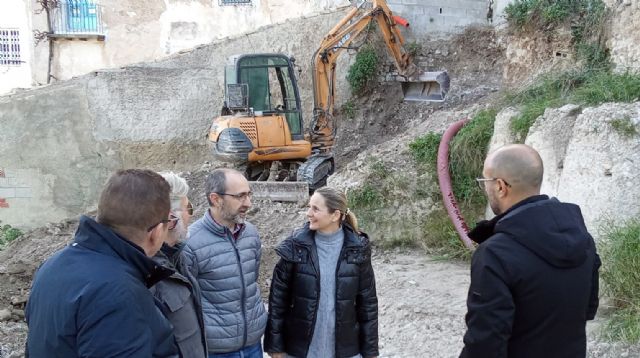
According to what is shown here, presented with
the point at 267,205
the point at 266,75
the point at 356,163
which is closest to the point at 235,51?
the point at 266,75

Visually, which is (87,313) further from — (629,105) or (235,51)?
(235,51)

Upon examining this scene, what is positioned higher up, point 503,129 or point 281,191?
point 503,129

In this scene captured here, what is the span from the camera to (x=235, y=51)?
14055 mm

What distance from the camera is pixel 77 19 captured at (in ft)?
61.2

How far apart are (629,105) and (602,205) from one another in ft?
3.50

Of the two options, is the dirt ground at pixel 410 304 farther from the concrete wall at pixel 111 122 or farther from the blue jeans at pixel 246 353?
the concrete wall at pixel 111 122

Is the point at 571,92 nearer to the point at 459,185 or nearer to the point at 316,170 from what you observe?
the point at 459,185

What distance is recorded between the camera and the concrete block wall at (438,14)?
45.1 feet

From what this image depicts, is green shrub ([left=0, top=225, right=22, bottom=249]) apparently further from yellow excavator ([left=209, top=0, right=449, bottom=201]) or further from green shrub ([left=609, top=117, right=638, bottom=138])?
green shrub ([left=609, top=117, right=638, bottom=138])

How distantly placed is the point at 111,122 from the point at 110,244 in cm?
1226

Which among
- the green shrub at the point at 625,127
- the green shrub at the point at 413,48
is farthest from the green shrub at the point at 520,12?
the green shrub at the point at 625,127

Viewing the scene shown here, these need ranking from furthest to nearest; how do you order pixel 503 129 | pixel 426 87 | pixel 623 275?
1. pixel 426 87
2. pixel 503 129
3. pixel 623 275

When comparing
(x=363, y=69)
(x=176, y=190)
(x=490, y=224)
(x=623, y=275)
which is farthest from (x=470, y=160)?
(x=363, y=69)

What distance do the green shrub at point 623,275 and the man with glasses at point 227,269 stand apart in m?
2.64
